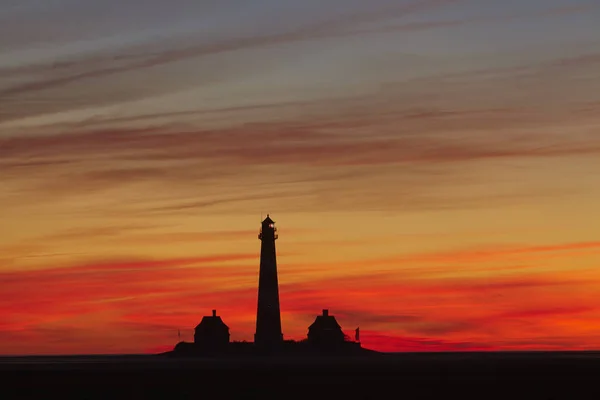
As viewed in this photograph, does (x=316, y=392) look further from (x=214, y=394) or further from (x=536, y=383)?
(x=536, y=383)

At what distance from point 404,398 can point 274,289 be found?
57.3 m

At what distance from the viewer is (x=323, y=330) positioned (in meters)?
141

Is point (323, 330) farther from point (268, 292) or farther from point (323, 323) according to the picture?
point (268, 292)

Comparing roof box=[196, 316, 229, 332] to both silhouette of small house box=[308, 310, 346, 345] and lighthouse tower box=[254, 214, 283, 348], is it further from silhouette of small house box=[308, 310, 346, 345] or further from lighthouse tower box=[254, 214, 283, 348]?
lighthouse tower box=[254, 214, 283, 348]

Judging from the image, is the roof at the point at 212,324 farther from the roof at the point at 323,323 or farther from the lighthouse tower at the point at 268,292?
the lighthouse tower at the point at 268,292

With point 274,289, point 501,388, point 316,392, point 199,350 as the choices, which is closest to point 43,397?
point 316,392

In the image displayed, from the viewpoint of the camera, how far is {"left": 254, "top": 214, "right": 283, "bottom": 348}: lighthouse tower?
113 meters

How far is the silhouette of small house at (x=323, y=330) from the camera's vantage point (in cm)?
14150

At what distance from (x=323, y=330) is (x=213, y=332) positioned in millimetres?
13900

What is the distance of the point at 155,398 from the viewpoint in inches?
2044

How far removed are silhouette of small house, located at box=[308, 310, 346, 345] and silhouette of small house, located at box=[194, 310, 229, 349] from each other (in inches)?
430

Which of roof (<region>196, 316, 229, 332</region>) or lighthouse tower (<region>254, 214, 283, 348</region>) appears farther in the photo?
roof (<region>196, 316, 229, 332</region>)

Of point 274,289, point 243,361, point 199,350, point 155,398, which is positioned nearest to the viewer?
point 155,398

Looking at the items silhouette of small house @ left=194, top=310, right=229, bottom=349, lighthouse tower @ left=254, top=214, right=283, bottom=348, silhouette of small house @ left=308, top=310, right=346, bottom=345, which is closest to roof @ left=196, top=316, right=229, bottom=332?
silhouette of small house @ left=194, top=310, right=229, bottom=349
